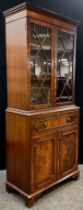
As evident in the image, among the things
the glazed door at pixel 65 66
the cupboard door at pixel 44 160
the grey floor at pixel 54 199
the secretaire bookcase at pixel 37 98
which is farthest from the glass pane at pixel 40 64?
the grey floor at pixel 54 199

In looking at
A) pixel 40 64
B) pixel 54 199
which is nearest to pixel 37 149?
pixel 54 199

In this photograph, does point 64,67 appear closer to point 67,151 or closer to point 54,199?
point 67,151

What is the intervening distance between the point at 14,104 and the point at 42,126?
40 centimetres

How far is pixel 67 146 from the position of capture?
279 cm

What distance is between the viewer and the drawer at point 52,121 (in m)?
2.31

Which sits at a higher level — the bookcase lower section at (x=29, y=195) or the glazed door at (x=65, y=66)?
the glazed door at (x=65, y=66)

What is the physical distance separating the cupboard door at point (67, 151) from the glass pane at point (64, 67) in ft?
1.40

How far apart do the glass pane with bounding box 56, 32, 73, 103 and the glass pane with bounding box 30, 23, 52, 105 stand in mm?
186

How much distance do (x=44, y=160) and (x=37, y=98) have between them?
27.2 inches

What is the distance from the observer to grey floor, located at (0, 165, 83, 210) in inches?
92.8

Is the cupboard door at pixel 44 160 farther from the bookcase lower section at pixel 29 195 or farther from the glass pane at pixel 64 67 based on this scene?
the glass pane at pixel 64 67

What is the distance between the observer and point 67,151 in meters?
2.79

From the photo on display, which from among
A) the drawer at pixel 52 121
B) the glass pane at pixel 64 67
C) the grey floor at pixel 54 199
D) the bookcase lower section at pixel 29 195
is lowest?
the grey floor at pixel 54 199

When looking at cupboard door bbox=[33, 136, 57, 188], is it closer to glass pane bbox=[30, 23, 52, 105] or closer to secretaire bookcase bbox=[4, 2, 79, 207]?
secretaire bookcase bbox=[4, 2, 79, 207]
